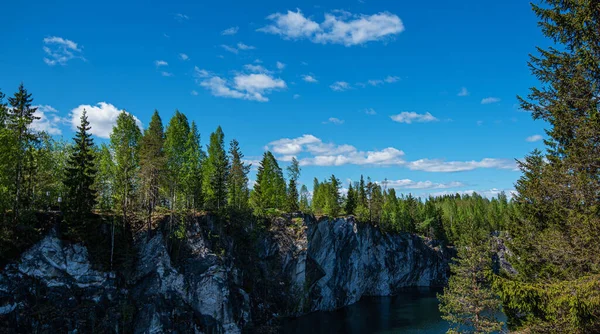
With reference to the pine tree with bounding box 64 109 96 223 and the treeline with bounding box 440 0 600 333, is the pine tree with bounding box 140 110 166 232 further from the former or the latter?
the treeline with bounding box 440 0 600 333

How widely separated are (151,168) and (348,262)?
46.0m

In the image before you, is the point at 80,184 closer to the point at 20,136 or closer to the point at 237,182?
the point at 20,136

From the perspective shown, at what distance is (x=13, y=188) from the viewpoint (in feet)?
99.9

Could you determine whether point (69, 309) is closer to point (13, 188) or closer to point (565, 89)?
point (13, 188)

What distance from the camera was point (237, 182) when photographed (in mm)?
59156

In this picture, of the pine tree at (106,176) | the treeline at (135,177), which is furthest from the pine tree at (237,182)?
the pine tree at (106,176)

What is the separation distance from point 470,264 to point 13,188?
40.2m

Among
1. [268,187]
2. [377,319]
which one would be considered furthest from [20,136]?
[377,319]

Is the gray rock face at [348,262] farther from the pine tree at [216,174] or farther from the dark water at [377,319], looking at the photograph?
the pine tree at [216,174]

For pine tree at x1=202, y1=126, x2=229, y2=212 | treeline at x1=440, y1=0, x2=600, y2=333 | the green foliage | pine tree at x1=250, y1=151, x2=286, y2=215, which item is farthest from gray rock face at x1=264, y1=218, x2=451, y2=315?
treeline at x1=440, y1=0, x2=600, y2=333

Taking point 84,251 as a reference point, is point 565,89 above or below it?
above

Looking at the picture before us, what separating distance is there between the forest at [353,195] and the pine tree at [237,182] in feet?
0.74

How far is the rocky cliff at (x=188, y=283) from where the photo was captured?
29125 mm

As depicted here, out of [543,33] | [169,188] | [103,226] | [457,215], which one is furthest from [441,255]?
[543,33]
